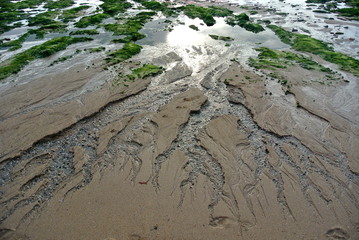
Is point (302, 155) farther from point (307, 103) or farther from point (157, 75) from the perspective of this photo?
point (157, 75)

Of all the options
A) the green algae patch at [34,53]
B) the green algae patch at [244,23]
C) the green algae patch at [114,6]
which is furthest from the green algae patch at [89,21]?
the green algae patch at [244,23]

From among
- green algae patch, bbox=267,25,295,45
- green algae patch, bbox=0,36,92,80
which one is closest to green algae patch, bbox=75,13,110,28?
green algae patch, bbox=0,36,92,80

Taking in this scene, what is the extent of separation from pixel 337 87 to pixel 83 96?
10.7m

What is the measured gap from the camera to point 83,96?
29.9 feet

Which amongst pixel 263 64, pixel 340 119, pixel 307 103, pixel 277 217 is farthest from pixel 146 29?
pixel 277 217

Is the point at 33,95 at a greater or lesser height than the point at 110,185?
greater

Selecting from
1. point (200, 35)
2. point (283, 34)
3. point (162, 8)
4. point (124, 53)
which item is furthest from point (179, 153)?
point (162, 8)

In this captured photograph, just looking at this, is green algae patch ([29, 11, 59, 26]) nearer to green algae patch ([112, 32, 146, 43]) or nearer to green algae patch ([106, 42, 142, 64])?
green algae patch ([112, 32, 146, 43])

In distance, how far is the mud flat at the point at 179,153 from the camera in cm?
527

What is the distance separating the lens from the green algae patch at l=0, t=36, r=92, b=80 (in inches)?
418

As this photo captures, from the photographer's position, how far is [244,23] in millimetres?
17359

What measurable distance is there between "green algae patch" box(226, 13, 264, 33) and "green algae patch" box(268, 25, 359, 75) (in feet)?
3.78

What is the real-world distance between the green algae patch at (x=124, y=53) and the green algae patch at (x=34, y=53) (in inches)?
120

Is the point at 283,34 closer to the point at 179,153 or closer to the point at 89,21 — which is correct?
the point at 179,153
